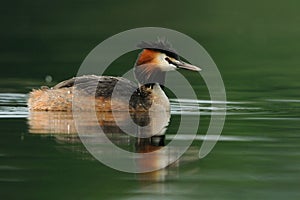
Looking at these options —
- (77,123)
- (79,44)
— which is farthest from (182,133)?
(79,44)

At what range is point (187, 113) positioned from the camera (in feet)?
53.5

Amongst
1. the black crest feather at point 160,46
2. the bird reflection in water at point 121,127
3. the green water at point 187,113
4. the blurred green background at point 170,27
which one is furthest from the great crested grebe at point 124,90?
the blurred green background at point 170,27

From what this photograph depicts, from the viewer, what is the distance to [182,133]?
14.3 metres

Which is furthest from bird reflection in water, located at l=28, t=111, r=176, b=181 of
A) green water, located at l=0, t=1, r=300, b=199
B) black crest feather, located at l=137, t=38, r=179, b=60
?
black crest feather, located at l=137, t=38, r=179, b=60

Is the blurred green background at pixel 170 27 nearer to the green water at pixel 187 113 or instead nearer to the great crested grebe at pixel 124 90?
the green water at pixel 187 113

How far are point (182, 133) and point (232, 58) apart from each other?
13.2m

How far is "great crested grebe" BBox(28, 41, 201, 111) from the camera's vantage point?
16.3m

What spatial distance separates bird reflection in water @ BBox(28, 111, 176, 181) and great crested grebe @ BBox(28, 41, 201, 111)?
18 cm

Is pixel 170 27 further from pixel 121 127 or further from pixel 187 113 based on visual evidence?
pixel 121 127

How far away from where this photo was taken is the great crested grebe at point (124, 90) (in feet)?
53.4

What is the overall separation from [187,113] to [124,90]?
97 cm

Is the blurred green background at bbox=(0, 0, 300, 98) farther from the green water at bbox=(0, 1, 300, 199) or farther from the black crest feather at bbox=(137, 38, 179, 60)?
the black crest feather at bbox=(137, 38, 179, 60)

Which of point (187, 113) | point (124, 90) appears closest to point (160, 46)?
point (124, 90)

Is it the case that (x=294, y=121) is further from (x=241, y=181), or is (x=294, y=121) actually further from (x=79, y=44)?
(x=79, y=44)
